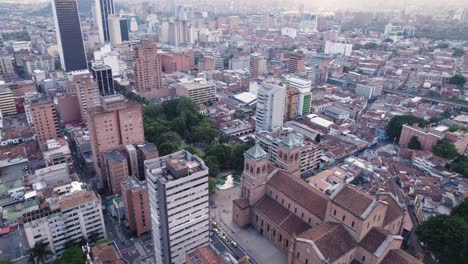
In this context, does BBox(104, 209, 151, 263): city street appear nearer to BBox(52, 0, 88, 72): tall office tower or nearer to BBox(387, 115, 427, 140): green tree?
BBox(387, 115, 427, 140): green tree

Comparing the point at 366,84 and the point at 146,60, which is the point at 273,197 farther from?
the point at 366,84

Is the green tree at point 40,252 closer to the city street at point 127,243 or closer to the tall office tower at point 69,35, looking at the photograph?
the city street at point 127,243

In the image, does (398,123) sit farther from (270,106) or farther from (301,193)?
(301,193)

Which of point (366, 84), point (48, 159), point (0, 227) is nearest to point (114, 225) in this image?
point (0, 227)

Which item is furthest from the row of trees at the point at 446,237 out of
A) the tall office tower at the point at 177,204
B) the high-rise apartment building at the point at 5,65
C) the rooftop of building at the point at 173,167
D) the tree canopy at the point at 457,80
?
the high-rise apartment building at the point at 5,65

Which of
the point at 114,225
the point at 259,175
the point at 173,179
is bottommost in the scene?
the point at 114,225

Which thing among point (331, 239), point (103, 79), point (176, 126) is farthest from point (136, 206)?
point (103, 79)

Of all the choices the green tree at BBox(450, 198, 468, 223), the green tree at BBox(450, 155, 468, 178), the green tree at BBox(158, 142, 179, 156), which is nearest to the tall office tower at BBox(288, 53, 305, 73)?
the green tree at BBox(450, 155, 468, 178)
